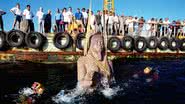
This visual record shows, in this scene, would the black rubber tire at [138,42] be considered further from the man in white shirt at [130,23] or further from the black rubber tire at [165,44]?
the black rubber tire at [165,44]

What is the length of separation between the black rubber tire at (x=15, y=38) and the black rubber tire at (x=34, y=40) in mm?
347

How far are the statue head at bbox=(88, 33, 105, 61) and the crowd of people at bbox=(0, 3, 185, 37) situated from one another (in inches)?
247

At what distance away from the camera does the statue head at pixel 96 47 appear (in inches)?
432

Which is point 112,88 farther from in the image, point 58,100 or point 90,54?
point 58,100

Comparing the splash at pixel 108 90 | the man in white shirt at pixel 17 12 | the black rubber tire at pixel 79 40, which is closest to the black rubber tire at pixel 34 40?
the man in white shirt at pixel 17 12

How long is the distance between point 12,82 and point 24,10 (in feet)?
24.8

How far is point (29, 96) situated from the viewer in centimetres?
1091

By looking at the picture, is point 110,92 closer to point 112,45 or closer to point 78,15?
point 78,15

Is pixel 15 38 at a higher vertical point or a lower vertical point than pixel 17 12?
lower

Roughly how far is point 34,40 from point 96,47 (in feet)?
37.4

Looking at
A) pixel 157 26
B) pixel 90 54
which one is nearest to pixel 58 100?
pixel 90 54

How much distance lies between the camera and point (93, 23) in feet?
72.8

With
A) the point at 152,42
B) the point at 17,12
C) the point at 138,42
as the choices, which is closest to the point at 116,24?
the point at 138,42

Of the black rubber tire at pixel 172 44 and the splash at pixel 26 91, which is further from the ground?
the black rubber tire at pixel 172 44
